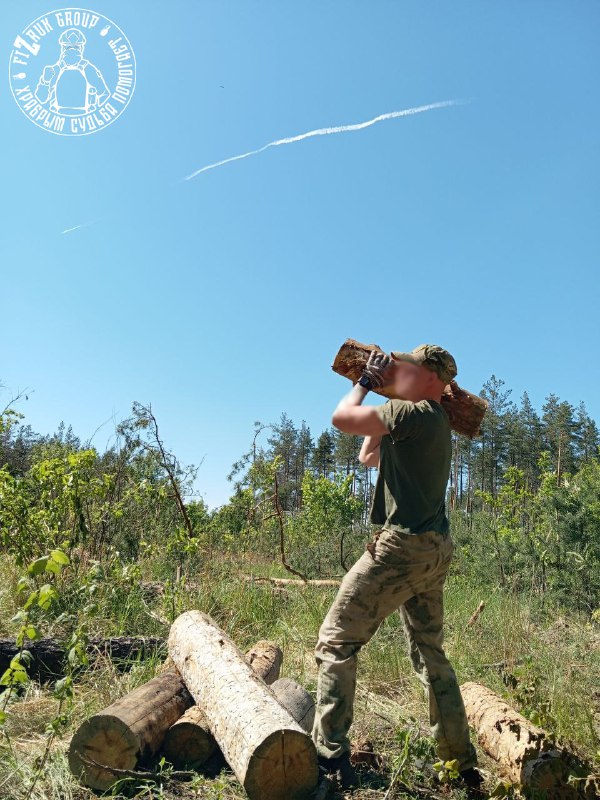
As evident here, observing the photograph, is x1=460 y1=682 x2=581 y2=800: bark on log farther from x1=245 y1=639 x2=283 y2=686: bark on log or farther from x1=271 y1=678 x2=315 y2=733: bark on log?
x1=245 y1=639 x2=283 y2=686: bark on log

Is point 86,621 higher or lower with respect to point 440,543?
lower

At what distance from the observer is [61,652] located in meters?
5.02

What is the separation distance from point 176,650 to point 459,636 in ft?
10.3

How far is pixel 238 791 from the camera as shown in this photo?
333cm

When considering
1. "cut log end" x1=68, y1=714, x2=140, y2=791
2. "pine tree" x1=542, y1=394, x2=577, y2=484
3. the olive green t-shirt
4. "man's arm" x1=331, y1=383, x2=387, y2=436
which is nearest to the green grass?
"cut log end" x1=68, y1=714, x2=140, y2=791

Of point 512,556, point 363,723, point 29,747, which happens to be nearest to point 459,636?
point 363,723

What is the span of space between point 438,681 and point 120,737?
178 centimetres

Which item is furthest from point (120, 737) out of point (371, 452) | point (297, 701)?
point (371, 452)

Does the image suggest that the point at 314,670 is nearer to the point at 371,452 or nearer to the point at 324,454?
the point at 371,452

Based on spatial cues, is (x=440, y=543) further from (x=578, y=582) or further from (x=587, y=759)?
(x=578, y=582)

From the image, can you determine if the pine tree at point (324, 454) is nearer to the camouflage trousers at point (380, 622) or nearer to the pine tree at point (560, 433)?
the pine tree at point (560, 433)

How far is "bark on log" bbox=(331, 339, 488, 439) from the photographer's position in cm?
389

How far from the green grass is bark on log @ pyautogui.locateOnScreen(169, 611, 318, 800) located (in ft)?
0.93

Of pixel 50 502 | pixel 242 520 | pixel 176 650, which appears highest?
pixel 242 520
